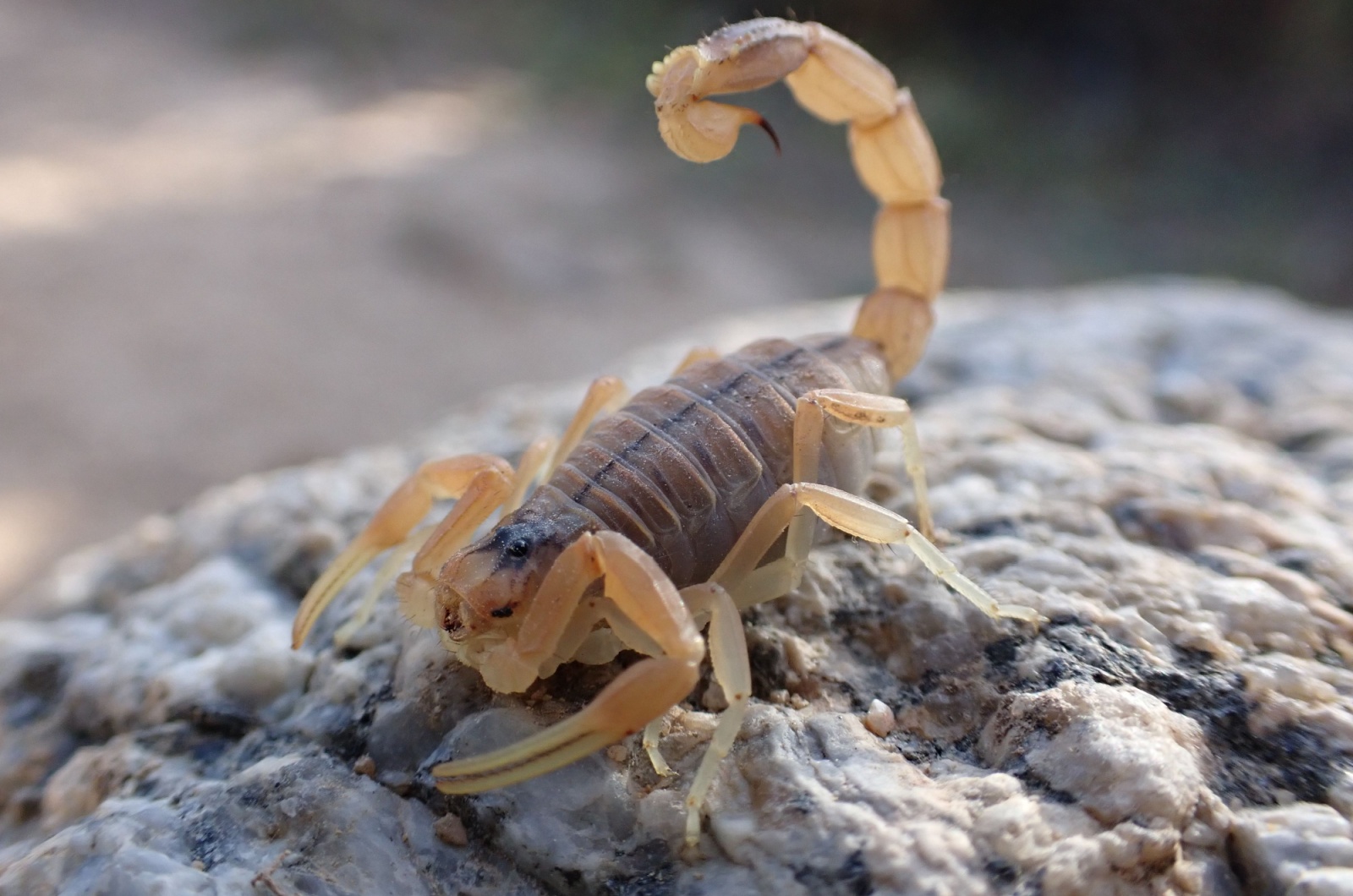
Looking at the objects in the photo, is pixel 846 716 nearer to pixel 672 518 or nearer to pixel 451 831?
Result: pixel 672 518

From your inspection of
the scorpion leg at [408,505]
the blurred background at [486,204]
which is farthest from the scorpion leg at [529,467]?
the blurred background at [486,204]

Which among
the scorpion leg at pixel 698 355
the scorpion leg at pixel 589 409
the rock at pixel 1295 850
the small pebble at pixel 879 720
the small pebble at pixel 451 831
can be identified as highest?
the scorpion leg at pixel 698 355

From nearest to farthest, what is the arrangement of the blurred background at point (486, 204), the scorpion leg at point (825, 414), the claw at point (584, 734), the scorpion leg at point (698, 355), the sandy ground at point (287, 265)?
the claw at point (584, 734), the scorpion leg at point (825, 414), the scorpion leg at point (698, 355), the sandy ground at point (287, 265), the blurred background at point (486, 204)

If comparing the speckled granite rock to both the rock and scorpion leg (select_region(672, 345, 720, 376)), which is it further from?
scorpion leg (select_region(672, 345, 720, 376))

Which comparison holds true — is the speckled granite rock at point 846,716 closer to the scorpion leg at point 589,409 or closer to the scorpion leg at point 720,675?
the scorpion leg at point 720,675

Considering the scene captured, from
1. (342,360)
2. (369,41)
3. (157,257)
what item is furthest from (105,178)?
(369,41)

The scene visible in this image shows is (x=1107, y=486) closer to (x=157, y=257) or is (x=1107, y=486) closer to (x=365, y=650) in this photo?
(x=365, y=650)
